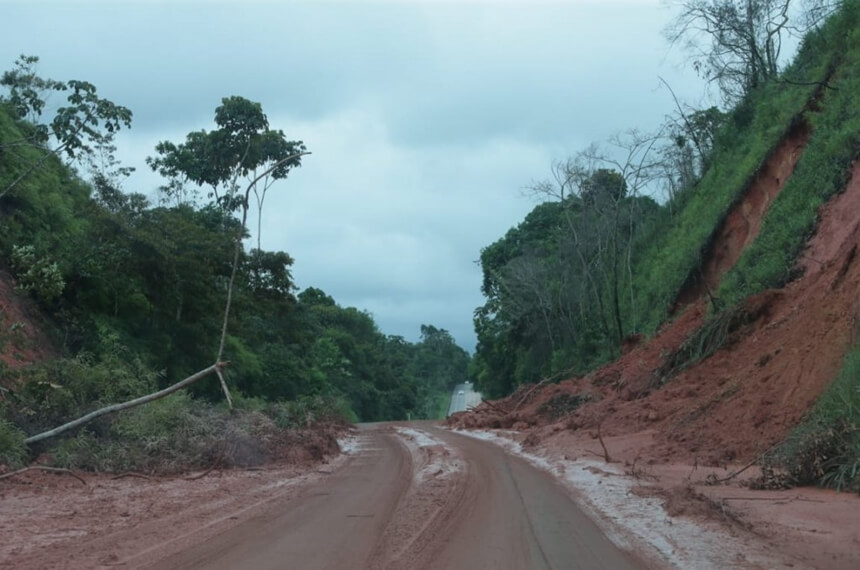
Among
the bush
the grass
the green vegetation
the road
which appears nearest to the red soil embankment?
the grass

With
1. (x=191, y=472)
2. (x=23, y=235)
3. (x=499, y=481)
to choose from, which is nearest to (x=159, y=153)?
(x=23, y=235)

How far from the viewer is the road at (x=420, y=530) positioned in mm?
8180

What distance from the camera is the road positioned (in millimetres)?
8180

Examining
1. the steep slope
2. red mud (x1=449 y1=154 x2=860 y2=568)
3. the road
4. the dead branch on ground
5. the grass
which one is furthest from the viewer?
the grass

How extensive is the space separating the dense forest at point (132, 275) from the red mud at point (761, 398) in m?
9.59

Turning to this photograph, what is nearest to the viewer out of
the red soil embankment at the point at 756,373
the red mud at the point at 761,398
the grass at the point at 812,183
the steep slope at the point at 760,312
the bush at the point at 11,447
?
the red mud at the point at 761,398

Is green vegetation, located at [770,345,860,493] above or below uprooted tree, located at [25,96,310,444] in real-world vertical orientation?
below

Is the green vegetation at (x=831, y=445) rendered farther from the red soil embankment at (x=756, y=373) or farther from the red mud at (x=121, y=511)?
the red mud at (x=121, y=511)

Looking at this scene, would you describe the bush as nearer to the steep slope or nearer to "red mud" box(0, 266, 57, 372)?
"red mud" box(0, 266, 57, 372)

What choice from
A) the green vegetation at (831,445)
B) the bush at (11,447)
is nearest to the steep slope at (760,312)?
the green vegetation at (831,445)

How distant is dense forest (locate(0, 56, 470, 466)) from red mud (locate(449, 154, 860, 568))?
9594mm

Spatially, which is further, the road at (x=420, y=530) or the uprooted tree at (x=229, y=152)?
the uprooted tree at (x=229, y=152)

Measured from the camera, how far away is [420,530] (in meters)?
9.84

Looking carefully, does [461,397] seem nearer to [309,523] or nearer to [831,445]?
[831,445]
